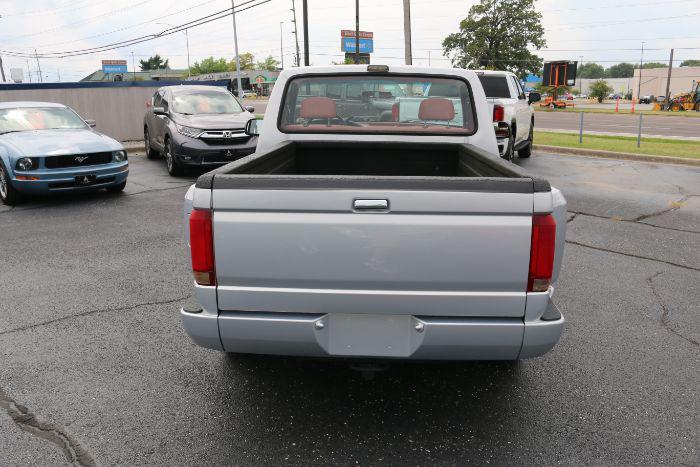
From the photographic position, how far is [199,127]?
11656 millimetres

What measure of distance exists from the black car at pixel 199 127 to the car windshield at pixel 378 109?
7.42 meters

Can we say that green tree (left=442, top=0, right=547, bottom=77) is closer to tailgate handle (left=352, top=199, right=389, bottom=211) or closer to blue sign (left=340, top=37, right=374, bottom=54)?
blue sign (left=340, top=37, right=374, bottom=54)

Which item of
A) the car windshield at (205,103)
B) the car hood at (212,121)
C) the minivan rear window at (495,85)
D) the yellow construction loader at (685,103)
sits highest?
the minivan rear window at (495,85)

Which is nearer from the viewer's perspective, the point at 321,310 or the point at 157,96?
the point at 321,310

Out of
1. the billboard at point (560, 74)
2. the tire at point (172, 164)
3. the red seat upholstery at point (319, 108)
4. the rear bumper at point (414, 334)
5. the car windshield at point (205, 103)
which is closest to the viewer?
the rear bumper at point (414, 334)

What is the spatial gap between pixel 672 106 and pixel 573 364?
57970 millimetres

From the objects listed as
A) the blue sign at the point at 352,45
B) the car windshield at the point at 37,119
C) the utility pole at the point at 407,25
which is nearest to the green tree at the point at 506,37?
the blue sign at the point at 352,45

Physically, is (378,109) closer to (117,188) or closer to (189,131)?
(117,188)

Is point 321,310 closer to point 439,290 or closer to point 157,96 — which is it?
point 439,290

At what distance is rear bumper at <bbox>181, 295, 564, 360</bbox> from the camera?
273 centimetres

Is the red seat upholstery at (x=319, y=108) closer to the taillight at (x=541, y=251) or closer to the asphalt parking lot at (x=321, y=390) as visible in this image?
the asphalt parking lot at (x=321, y=390)

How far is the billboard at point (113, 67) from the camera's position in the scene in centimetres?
12888

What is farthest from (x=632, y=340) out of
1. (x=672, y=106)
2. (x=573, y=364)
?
(x=672, y=106)

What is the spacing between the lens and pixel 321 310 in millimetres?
2760
